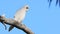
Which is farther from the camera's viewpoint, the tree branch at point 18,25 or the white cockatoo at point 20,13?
the white cockatoo at point 20,13

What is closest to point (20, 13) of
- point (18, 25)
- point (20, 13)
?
point (20, 13)

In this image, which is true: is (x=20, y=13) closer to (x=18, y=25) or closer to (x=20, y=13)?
(x=20, y=13)

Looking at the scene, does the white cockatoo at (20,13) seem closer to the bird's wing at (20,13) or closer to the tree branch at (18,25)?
the bird's wing at (20,13)

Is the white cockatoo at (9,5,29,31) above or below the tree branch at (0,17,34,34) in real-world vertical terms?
above

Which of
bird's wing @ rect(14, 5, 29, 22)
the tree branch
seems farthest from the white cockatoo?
the tree branch

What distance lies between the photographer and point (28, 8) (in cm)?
180

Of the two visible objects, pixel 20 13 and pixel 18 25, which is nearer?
pixel 18 25

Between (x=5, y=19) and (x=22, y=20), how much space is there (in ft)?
1.14

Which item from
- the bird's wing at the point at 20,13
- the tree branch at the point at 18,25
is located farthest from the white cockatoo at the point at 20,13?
the tree branch at the point at 18,25

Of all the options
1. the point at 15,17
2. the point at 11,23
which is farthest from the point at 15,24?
the point at 15,17

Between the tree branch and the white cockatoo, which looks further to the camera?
the white cockatoo

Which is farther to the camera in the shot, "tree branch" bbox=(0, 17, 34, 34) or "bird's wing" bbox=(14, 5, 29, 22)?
"bird's wing" bbox=(14, 5, 29, 22)

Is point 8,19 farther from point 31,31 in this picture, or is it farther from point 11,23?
point 31,31

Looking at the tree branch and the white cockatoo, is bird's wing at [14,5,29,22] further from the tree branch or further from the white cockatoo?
the tree branch
